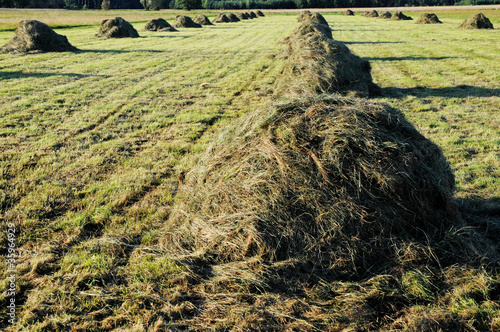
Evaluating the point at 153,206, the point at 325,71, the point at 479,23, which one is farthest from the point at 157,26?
the point at 153,206

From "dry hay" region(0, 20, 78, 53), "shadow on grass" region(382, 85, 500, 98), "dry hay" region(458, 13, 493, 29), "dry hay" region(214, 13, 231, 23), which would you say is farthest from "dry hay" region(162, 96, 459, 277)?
"dry hay" region(214, 13, 231, 23)

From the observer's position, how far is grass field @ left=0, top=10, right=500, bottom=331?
8.87 feet

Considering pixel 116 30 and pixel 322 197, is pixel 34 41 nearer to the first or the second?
pixel 116 30

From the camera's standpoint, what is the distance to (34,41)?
56.4 ft

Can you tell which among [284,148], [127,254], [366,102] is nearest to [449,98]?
[366,102]

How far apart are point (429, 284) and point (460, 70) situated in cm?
1311

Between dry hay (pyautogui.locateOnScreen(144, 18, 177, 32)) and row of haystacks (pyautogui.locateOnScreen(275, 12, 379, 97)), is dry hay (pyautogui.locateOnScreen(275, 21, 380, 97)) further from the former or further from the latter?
dry hay (pyautogui.locateOnScreen(144, 18, 177, 32))

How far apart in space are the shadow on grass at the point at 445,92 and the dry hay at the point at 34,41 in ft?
54.7

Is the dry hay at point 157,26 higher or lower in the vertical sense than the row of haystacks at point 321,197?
higher


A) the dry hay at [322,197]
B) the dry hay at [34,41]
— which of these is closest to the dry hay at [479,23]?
the dry hay at [34,41]

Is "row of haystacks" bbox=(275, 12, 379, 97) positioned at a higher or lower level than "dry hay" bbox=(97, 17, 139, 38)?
lower

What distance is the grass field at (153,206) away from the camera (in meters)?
2.70

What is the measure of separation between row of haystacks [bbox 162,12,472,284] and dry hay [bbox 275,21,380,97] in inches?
170

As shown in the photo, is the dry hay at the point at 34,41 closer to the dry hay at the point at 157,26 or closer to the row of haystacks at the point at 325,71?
the row of haystacks at the point at 325,71
